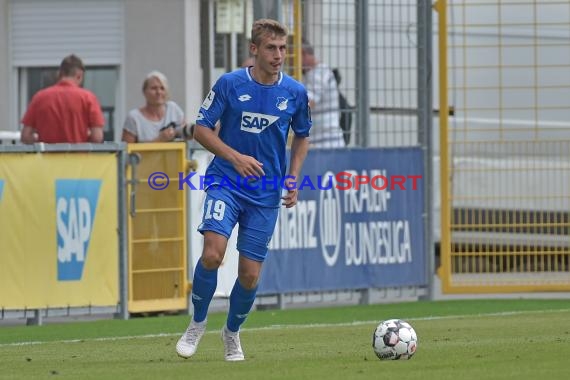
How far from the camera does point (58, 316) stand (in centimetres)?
1526

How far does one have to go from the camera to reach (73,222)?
15.0 m

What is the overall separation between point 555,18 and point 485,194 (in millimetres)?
1994

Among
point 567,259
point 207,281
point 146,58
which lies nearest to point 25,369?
point 207,281

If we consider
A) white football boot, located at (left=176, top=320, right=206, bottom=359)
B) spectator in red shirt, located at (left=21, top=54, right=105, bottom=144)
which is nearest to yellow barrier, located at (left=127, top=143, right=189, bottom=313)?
spectator in red shirt, located at (left=21, top=54, right=105, bottom=144)

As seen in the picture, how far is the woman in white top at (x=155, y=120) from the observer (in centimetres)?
1658

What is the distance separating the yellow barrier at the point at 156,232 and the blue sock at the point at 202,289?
4.78 meters

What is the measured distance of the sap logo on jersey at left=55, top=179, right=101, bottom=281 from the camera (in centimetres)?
1493

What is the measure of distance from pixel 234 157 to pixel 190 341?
1.20 m

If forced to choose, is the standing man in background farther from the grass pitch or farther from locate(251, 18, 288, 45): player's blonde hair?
locate(251, 18, 288, 45): player's blonde hair

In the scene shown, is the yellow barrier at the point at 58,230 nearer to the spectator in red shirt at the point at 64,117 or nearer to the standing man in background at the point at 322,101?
the spectator in red shirt at the point at 64,117

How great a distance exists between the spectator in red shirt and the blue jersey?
5967 millimetres

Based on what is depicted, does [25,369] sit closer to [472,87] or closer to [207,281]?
[207,281]

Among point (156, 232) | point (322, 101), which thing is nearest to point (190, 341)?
point (156, 232)

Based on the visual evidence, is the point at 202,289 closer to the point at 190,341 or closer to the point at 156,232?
the point at 190,341
